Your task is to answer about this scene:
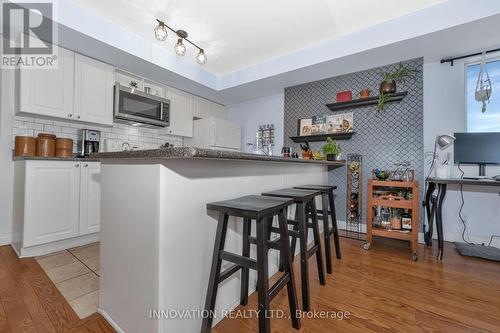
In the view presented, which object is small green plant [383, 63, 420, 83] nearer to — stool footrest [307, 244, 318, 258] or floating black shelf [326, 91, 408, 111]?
floating black shelf [326, 91, 408, 111]

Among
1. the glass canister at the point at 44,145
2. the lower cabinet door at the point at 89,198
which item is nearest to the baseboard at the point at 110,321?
the lower cabinet door at the point at 89,198

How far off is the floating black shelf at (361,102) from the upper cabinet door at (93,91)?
10.0ft

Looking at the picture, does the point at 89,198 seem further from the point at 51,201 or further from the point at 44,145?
the point at 44,145

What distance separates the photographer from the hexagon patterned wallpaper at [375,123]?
2.75 metres

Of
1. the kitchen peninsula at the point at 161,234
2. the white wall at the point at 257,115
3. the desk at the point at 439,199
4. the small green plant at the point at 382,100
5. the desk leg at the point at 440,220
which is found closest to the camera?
the kitchen peninsula at the point at 161,234

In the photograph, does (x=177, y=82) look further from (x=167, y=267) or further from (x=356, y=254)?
(x=356, y=254)

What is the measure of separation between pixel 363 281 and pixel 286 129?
2.64 metres

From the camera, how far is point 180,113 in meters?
3.82

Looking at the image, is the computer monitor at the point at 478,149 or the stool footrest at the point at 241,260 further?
the computer monitor at the point at 478,149

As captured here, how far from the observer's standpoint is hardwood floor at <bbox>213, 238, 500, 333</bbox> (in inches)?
48.1

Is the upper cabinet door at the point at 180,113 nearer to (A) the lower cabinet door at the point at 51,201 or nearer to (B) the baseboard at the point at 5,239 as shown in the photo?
(A) the lower cabinet door at the point at 51,201

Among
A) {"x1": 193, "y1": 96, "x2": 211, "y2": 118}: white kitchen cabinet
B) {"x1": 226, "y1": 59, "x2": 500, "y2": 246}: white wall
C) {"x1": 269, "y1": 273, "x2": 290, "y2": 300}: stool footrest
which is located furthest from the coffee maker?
{"x1": 226, "y1": 59, "x2": 500, "y2": 246}: white wall

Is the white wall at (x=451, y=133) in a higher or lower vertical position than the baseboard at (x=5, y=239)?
higher

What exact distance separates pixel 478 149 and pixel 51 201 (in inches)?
178
